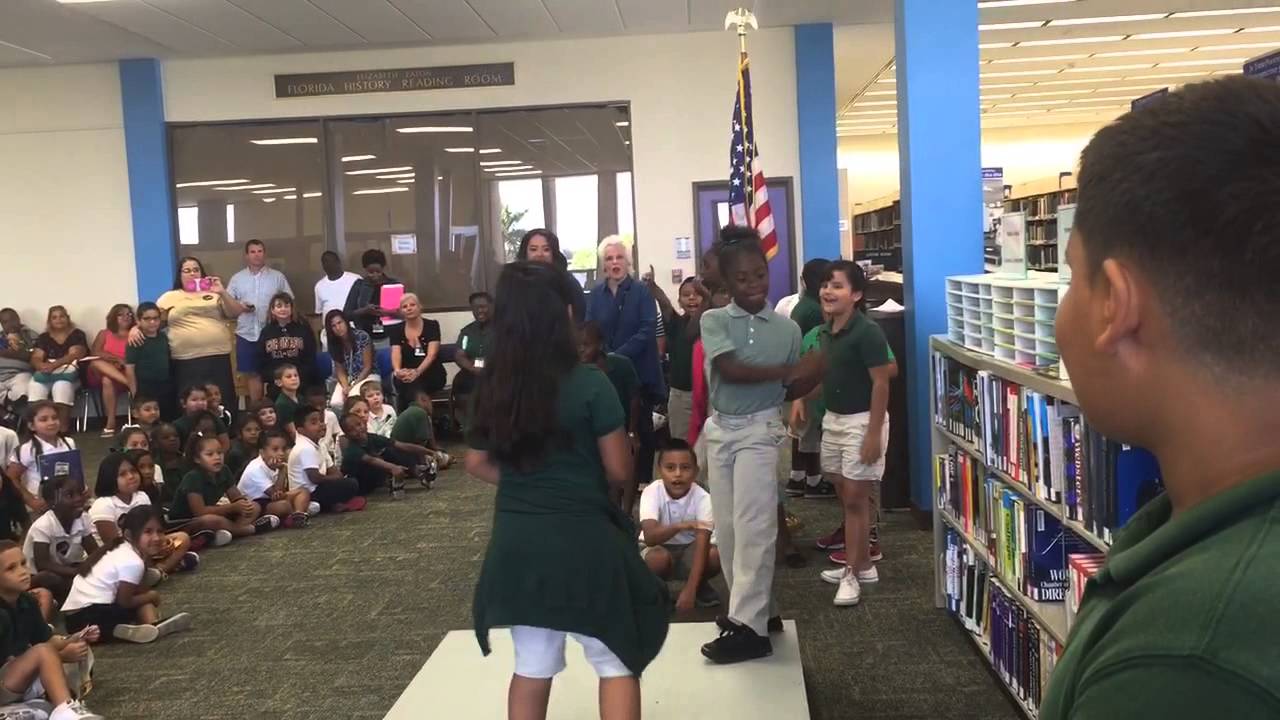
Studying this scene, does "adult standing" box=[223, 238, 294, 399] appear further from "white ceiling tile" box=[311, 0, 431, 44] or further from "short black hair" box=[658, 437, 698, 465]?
"short black hair" box=[658, 437, 698, 465]

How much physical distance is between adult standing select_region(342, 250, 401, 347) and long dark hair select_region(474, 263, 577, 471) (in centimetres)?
662

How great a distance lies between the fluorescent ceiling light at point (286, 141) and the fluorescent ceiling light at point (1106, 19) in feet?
23.3

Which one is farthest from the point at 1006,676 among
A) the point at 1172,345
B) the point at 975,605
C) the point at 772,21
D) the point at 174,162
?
the point at 174,162

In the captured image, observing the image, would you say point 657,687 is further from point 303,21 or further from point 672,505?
point 303,21

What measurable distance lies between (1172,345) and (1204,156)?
0.36 ft

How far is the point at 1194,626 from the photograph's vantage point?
54 cm

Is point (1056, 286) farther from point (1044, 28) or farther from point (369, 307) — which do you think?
point (1044, 28)

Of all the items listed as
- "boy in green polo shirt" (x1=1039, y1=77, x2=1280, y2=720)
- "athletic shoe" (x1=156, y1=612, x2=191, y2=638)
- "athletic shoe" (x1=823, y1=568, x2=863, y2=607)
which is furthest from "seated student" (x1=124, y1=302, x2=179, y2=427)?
"boy in green polo shirt" (x1=1039, y1=77, x2=1280, y2=720)

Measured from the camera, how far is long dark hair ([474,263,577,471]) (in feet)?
7.45

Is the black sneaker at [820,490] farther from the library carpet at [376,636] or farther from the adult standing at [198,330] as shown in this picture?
the adult standing at [198,330]

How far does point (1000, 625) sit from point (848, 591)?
911mm

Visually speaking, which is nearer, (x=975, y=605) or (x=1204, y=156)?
(x=1204, y=156)

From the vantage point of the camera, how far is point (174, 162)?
406 inches

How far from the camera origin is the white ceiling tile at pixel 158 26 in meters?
8.26
